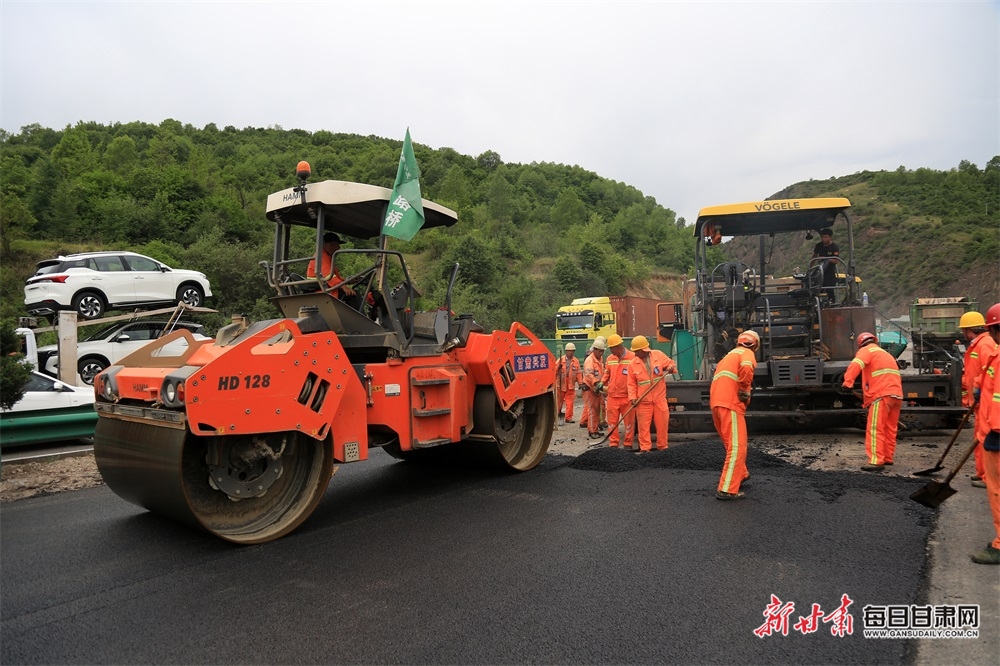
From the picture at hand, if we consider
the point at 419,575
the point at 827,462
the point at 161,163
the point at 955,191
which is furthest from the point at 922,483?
the point at 955,191

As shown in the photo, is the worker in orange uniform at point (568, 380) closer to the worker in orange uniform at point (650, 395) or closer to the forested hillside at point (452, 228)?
the worker in orange uniform at point (650, 395)

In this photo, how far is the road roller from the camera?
4125mm

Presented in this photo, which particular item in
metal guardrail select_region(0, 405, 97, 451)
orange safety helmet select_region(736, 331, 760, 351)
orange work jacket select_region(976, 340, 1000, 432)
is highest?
orange safety helmet select_region(736, 331, 760, 351)

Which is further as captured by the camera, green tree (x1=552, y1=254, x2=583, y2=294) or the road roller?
green tree (x1=552, y1=254, x2=583, y2=294)

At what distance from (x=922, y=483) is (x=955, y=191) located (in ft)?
216

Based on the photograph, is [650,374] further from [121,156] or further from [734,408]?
[121,156]

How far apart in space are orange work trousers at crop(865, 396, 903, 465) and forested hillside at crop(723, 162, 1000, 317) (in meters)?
37.5

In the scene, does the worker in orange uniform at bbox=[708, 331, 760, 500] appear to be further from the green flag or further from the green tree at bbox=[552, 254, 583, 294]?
the green tree at bbox=[552, 254, 583, 294]

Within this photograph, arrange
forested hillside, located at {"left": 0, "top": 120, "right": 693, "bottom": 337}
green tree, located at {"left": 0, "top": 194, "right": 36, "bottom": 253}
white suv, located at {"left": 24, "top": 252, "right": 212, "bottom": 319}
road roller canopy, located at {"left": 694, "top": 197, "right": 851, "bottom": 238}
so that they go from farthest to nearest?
forested hillside, located at {"left": 0, "top": 120, "right": 693, "bottom": 337} → green tree, located at {"left": 0, "top": 194, "right": 36, "bottom": 253} → white suv, located at {"left": 24, "top": 252, "right": 212, "bottom": 319} → road roller canopy, located at {"left": 694, "top": 197, "right": 851, "bottom": 238}

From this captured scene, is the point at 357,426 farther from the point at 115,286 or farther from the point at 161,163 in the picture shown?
the point at 161,163

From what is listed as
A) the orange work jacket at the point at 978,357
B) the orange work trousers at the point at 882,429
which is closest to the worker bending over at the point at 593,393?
the orange work trousers at the point at 882,429

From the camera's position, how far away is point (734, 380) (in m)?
5.72

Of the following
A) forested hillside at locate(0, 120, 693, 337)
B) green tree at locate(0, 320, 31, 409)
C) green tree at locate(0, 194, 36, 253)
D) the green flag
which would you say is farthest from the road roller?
green tree at locate(0, 194, 36, 253)

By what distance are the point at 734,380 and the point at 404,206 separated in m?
3.13
